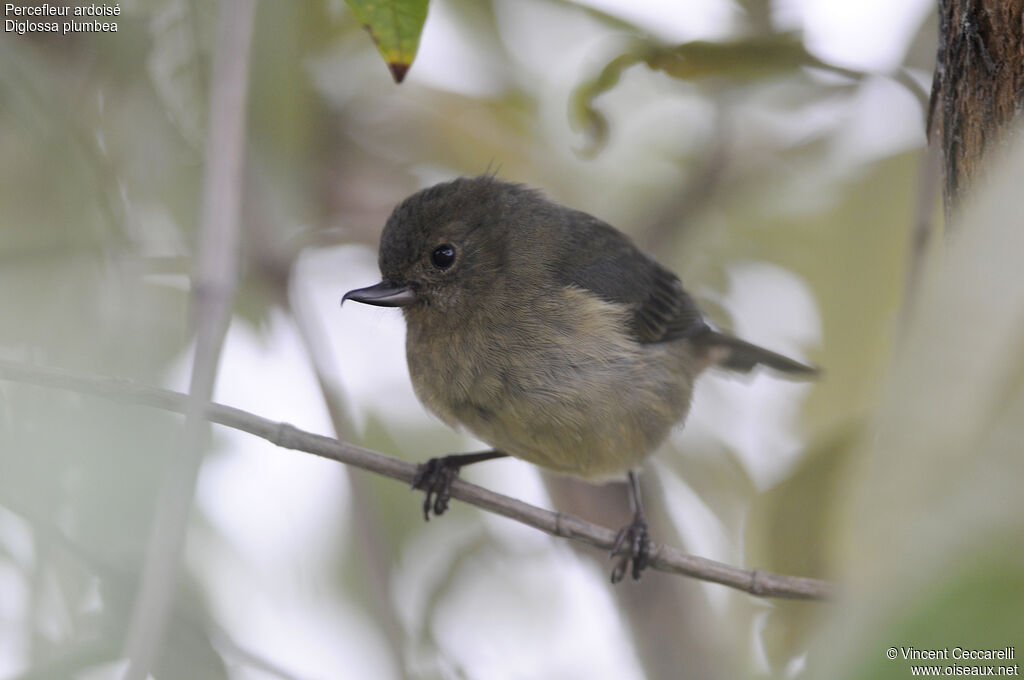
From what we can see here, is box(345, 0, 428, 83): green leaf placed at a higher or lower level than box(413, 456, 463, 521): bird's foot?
higher

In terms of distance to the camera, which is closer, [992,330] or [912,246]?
[992,330]

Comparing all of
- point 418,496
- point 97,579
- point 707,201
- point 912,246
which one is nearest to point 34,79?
point 97,579

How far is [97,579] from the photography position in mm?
1852

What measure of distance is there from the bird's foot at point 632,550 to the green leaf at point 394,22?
6.21 ft

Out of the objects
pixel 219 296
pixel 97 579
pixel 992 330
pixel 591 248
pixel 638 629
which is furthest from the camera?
pixel 591 248

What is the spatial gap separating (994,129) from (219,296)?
1339mm

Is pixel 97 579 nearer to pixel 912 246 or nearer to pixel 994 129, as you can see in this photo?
pixel 994 129

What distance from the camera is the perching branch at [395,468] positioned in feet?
5.54

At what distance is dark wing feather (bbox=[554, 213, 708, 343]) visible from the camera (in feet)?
11.2

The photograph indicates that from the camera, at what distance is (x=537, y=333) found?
3.01 m

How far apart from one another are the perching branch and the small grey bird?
361 mm

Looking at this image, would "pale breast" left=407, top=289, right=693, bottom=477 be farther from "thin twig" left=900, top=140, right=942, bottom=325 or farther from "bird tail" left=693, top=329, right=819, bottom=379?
"thin twig" left=900, top=140, right=942, bottom=325

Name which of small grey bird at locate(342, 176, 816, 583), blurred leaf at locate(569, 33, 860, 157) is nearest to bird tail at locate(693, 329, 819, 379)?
small grey bird at locate(342, 176, 816, 583)

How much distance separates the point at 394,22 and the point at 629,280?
1.97 meters
